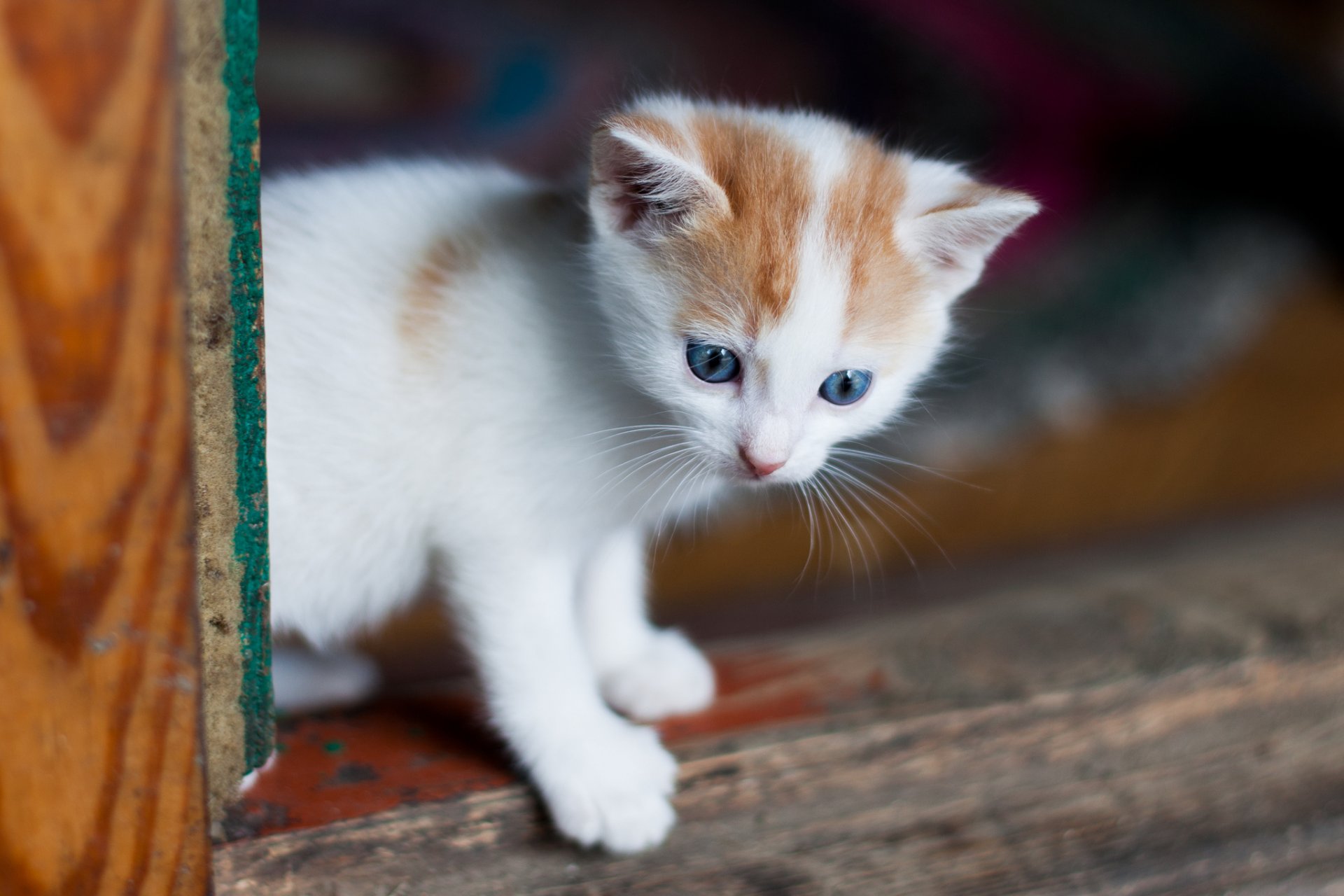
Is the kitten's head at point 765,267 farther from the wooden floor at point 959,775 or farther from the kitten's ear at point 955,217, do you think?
the wooden floor at point 959,775

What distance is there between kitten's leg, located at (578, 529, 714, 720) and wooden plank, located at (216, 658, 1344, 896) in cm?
14

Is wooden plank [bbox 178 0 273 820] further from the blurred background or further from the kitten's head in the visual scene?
the blurred background

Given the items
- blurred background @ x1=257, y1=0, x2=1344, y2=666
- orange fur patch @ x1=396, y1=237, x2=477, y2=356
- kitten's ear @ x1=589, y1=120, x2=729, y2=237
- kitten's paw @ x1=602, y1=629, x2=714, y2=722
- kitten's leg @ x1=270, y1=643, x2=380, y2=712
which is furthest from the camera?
blurred background @ x1=257, y1=0, x2=1344, y2=666

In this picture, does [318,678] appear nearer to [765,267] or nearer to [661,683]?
[661,683]

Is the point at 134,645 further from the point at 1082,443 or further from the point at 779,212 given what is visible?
the point at 1082,443

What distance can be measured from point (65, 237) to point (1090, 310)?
3516mm

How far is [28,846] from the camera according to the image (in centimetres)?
80

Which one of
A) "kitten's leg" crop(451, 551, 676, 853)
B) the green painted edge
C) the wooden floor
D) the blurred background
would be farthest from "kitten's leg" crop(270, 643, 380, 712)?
the blurred background

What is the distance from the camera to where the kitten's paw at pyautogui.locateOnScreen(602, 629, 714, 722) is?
50.8 inches

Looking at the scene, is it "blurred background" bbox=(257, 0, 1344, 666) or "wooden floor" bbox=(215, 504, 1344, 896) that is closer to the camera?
"wooden floor" bbox=(215, 504, 1344, 896)

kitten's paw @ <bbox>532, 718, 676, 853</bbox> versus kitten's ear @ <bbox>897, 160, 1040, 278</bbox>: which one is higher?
kitten's ear @ <bbox>897, 160, 1040, 278</bbox>

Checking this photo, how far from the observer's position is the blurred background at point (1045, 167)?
3.20 m

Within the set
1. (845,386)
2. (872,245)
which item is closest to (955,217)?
(872,245)

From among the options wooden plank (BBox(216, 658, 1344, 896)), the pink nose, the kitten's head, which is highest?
the kitten's head
